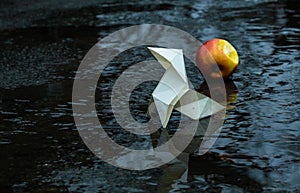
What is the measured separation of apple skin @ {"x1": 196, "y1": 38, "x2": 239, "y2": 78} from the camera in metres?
4.54

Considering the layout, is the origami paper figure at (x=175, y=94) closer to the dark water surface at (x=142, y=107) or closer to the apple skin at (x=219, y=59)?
the dark water surface at (x=142, y=107)

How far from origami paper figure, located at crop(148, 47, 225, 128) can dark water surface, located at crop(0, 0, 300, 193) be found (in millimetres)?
142

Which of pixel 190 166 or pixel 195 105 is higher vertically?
pixel 195 105

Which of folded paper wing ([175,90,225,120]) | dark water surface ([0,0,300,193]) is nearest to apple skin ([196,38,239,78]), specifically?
dark water surface ([0,0,300,193])

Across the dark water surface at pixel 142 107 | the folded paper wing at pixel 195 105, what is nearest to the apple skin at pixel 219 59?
the dark water surface at pixel 142 107

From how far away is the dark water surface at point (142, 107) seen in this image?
9.84ft

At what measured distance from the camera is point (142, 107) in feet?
13.3

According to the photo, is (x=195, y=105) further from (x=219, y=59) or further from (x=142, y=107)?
(x=219, y=59)

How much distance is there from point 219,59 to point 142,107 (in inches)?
32.9

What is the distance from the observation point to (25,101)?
4375 millimetres

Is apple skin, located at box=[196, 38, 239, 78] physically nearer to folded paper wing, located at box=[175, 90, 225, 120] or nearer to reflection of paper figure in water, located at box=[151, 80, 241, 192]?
folded paper wing, located at box=[175, 90, 225, 120]

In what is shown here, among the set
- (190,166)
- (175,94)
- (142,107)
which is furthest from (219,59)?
(190,166)

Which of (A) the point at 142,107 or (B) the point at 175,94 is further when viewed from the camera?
(A) the point at 142,107

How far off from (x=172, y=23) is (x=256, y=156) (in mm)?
4062
